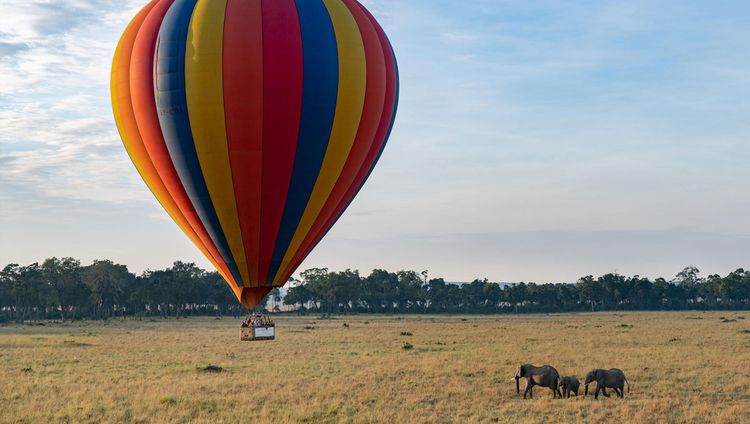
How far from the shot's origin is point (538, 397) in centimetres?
2612

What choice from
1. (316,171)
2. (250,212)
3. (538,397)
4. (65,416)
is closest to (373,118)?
(316,171)

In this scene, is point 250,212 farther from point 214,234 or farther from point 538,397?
point 538,397

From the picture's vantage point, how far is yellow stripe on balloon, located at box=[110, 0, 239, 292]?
78.6ft

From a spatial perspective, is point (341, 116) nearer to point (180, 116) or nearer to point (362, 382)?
point (180, 116)

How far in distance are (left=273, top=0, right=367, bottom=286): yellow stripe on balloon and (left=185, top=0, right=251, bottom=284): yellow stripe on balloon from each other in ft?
6.40

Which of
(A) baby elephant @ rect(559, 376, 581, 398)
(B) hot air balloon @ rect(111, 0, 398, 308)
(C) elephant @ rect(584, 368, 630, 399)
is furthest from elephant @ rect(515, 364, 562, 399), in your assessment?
(B) hot air balloon @ rect(111, 0, 398, 308)

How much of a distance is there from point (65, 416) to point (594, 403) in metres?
15.9

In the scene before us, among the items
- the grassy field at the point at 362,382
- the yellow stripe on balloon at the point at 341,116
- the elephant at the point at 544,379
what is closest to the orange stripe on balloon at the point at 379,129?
the yellow stripe on balloon at the point at 341,116

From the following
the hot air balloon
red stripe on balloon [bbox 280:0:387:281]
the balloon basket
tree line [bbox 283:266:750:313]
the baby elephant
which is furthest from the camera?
tree line [bbox 283:266:750:313]

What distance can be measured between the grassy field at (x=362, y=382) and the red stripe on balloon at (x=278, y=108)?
5.50 metres

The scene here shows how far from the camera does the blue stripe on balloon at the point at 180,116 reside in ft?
74.3

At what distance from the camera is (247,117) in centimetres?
2244

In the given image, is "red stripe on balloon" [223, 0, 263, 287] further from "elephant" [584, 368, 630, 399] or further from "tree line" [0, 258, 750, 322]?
"tree line" [0, 258, 750, 322]

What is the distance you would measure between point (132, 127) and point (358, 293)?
4973 inches
